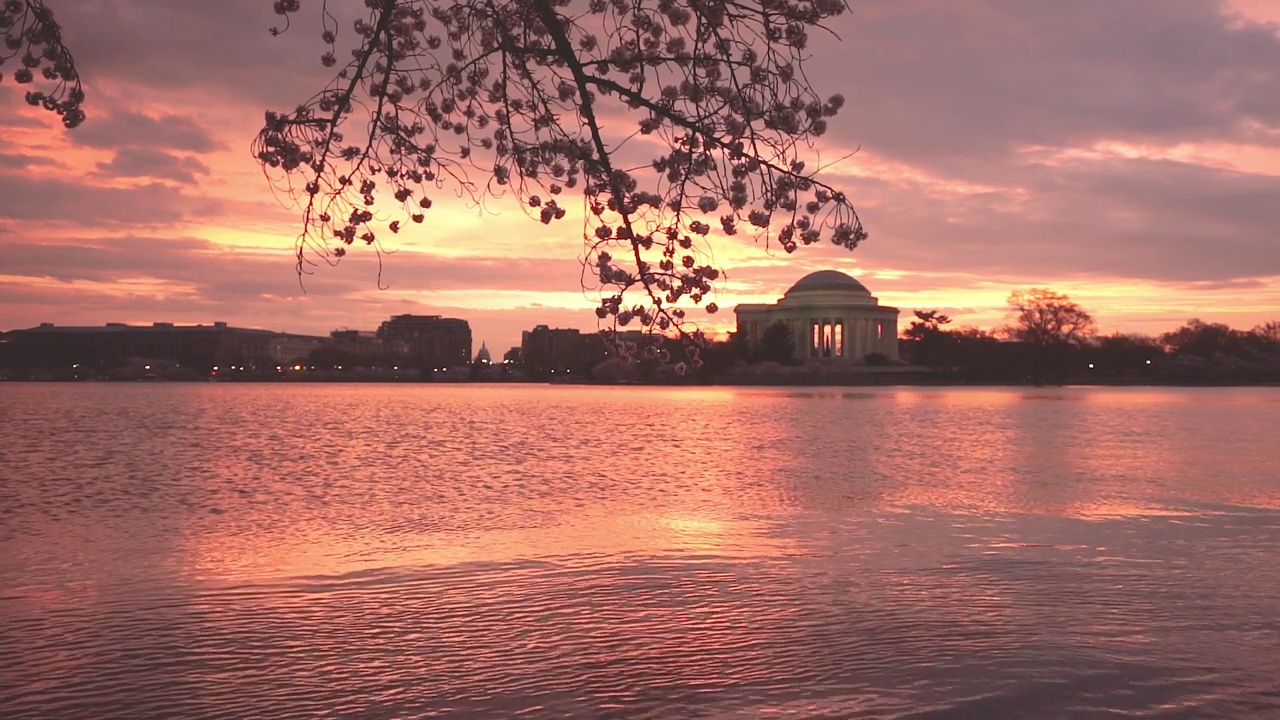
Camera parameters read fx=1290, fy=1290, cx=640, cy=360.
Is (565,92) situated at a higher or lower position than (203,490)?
higher

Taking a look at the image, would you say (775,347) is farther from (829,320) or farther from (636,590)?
(636,590)

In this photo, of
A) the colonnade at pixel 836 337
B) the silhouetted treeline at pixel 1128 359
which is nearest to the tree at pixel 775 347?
the colonnade at pixel 836 337

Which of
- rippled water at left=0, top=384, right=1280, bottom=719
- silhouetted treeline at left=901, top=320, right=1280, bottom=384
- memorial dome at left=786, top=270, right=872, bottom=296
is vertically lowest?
rippled water at left=0, top=384, right=1280, bottom=719

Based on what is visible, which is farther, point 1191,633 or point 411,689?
point 1191,633

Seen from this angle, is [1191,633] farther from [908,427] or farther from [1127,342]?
[1127,342]

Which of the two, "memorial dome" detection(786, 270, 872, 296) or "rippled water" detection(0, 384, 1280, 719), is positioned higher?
"memorial dome" detection(786, 270, 872, 296)

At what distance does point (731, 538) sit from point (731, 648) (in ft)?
19.9

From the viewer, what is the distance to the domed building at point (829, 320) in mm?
145375

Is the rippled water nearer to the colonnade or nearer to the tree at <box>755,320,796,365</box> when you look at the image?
Result: the tree at <box>755,320,796,365</box>

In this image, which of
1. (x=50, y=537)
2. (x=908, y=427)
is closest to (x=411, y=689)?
(x=50, y=537)

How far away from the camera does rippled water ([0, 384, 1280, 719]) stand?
336 inches

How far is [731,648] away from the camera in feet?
32.0

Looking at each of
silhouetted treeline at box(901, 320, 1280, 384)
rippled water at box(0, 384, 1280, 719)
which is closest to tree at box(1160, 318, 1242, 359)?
silhouetted treeline at box(901, 320, 1280, 384)

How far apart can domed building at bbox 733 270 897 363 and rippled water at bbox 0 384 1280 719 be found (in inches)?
4675
